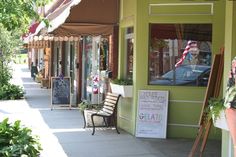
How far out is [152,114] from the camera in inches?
443

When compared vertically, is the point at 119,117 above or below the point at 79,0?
below

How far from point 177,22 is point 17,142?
458 cm

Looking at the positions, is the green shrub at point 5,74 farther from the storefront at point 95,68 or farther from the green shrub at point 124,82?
the green shrub at point 124,82

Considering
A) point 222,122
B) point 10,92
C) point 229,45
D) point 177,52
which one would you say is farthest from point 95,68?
point 222,122

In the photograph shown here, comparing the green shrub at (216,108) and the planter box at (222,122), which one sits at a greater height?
the green shrub at (216,108)

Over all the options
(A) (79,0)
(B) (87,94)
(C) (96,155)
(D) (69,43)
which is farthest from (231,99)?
(D) (69,43)

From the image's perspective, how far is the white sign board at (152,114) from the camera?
36.7 feet

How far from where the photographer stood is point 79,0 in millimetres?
12148

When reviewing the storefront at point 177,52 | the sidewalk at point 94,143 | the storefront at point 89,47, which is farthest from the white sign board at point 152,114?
the storefront at point 89,47

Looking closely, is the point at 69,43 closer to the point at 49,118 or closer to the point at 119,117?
the point at 49,118

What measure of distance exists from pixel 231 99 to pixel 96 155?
12.5 feet

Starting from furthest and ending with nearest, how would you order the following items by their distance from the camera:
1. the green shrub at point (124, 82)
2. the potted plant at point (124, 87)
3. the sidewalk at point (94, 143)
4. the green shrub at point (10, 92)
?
the green shrub at point (10, 92)
the green shrub at point (124, 82)
the potted plant at point (124, 87)
the sidewalk at point (94, 143)

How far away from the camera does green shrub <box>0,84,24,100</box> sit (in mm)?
20328

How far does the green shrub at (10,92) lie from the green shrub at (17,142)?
1182cm
